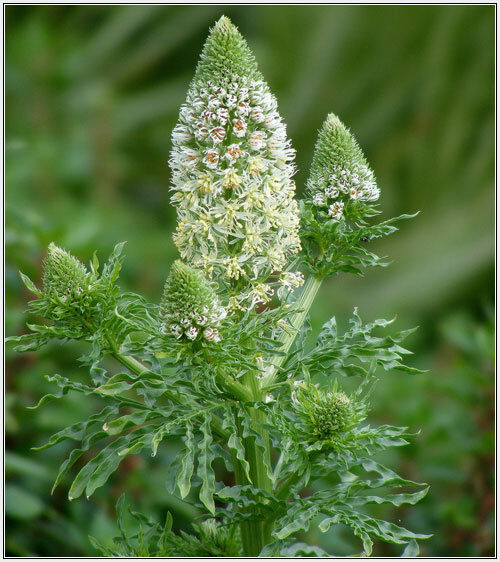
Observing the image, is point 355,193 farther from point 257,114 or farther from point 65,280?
point 65,280

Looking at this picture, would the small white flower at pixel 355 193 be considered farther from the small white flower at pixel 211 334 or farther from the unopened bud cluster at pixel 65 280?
the unopened bud cluster at pixel 65 280

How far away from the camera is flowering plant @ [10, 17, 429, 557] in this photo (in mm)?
1920

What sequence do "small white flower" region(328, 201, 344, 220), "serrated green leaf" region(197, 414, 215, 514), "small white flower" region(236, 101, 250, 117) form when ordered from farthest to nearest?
"small white flower" region(328, 201, 344, 220) → "small white flower" region(236, 101, 250, 117) → "serrated green leaf" region(197, 414, 215, 514)

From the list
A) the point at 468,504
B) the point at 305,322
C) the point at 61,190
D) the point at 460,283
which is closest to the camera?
the point at 305,322

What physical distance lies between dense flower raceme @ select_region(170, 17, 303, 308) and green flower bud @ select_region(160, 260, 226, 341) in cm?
14

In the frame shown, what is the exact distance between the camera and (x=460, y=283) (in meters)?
7.10

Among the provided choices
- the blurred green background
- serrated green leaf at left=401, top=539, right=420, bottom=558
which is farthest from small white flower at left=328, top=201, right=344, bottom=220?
the blurred green background

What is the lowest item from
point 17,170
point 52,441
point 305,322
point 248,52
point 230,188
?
point 52,441

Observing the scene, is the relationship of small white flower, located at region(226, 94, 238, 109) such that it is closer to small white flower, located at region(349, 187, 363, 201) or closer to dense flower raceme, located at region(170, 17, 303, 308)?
dense flower raceme, located at region(170, 17, 303, 308)

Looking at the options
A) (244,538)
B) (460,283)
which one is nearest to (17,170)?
(244,538)

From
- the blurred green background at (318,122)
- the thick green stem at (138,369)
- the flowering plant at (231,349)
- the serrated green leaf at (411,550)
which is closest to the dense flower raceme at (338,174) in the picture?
the flowering plant at (231,349)

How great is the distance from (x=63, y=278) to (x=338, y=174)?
2.80 ft

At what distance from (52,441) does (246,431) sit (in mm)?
510

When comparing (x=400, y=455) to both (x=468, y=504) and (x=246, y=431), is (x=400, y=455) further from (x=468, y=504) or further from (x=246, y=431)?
(x=246, y=431)
